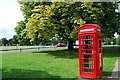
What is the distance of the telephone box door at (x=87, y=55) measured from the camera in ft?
42.7

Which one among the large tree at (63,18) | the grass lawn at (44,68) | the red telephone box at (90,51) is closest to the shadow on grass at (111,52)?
the large tree at (63,18)

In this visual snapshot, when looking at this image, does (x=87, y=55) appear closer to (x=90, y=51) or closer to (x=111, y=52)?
(x=90, y=51)

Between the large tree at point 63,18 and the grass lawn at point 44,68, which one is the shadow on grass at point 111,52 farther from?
the grass lawn at point 44,68

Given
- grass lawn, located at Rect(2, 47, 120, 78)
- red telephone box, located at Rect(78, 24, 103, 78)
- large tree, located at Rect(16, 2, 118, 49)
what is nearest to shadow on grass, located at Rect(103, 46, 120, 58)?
large tree, located at Rect(16, 2, 118, 49)

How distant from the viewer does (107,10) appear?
95.4ft

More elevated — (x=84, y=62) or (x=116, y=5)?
(x=116, y=5)

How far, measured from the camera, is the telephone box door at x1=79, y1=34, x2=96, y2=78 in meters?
13.0

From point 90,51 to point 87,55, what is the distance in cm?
25

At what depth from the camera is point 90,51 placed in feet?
43.1

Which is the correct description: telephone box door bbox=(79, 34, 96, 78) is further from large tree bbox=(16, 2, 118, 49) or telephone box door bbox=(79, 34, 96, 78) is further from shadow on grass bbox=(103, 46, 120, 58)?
shadow on grass bbox=(103, 46, 120, 58)

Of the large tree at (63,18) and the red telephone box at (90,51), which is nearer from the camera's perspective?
the red telephone box at (90,51)

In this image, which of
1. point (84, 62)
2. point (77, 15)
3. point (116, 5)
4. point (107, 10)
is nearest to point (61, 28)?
point (77, 15)

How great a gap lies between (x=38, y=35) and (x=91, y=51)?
14144 mm

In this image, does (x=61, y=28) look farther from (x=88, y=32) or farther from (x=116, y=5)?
(x=88, y=32)
